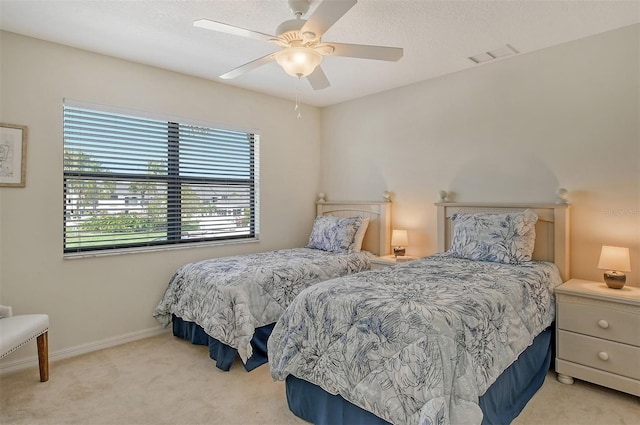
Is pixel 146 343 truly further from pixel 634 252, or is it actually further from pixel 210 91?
pixel 634 252

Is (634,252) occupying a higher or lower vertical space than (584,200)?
lower

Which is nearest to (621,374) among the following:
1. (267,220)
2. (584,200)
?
(584,200)

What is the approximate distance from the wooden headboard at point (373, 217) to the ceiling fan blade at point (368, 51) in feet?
7.08

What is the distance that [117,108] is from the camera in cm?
319

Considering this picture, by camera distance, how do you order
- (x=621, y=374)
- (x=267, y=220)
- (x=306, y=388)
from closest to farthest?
(x=306, y=388), (x=621, y=374), (x=267, y=220)

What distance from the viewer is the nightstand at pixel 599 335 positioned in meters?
2.24

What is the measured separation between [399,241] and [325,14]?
256 centimetres

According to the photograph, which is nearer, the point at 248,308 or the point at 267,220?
the point at 248,308

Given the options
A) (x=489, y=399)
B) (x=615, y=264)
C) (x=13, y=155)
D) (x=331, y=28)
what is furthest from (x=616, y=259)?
(x=13, y=155)

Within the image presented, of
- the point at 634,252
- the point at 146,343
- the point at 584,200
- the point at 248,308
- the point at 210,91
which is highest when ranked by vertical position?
the point at 210,91

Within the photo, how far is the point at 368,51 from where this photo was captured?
6.96 feet

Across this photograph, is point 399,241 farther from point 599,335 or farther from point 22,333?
point 22,333

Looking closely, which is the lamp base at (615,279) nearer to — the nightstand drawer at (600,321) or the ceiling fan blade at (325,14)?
the nightstand drawer at (600,321)

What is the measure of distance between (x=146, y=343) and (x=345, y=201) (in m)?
2.63
